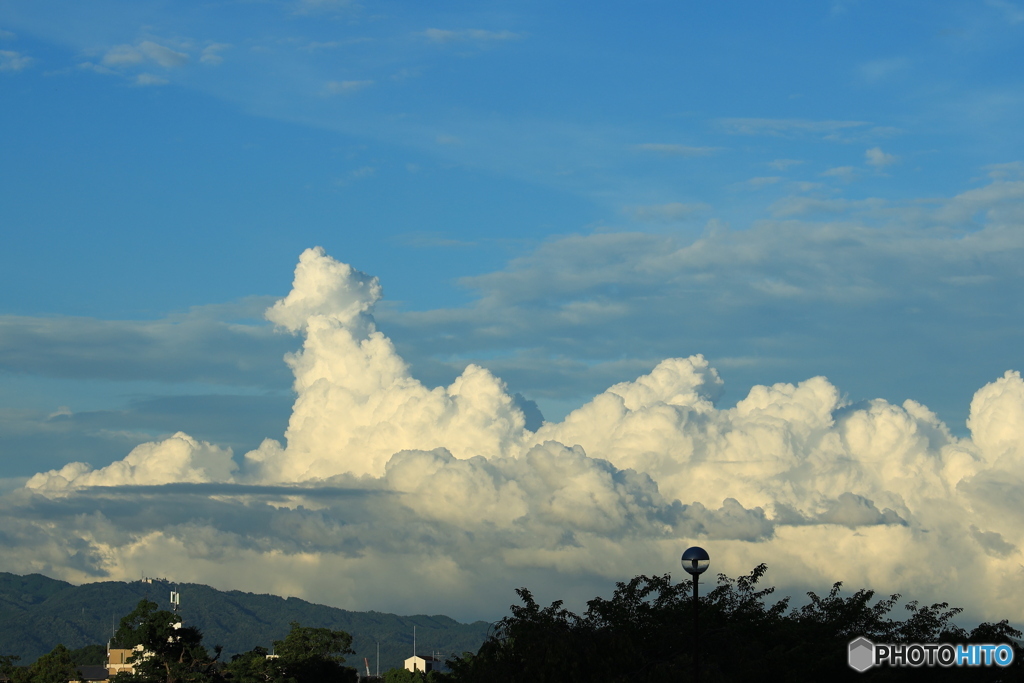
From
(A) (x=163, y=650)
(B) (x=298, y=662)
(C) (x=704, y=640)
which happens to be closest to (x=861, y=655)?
(C) (x=704, y=640)

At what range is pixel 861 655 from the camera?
45406 millimetres

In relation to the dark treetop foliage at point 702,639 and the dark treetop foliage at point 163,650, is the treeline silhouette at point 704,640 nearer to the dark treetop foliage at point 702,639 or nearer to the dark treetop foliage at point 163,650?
the dark treetop foliage at point 702,639

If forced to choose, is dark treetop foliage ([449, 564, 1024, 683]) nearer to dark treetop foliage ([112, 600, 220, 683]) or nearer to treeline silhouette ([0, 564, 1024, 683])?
treeline silhouette ([0, 564, 1024, 683])

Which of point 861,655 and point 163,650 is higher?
point 861,655

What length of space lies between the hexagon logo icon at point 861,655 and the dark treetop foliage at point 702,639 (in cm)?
35

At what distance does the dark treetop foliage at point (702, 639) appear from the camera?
142 ft

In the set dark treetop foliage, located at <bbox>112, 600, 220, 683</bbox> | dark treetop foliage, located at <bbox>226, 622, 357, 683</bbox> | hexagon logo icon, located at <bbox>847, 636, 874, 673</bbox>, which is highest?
hexagon logo icon, located at <bbox>847, 636, 874, 673</bbox>

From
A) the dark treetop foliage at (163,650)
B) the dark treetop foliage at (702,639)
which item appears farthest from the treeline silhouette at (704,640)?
the dark treetop foliage at (163,650)

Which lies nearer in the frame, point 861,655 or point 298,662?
point 861,655

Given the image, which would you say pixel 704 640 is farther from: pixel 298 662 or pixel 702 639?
pixel 298 662

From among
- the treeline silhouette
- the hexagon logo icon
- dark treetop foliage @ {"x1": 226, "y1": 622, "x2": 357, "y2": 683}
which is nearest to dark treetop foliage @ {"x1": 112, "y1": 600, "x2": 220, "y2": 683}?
dark treetop foliage @ {"x1": 226, "y1": 622, "x2": 357, "y2": 683}

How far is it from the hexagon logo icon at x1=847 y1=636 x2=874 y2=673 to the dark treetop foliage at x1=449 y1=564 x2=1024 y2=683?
1.15 ft

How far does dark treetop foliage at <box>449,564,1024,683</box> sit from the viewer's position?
43.2 m

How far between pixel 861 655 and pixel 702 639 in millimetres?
6128
